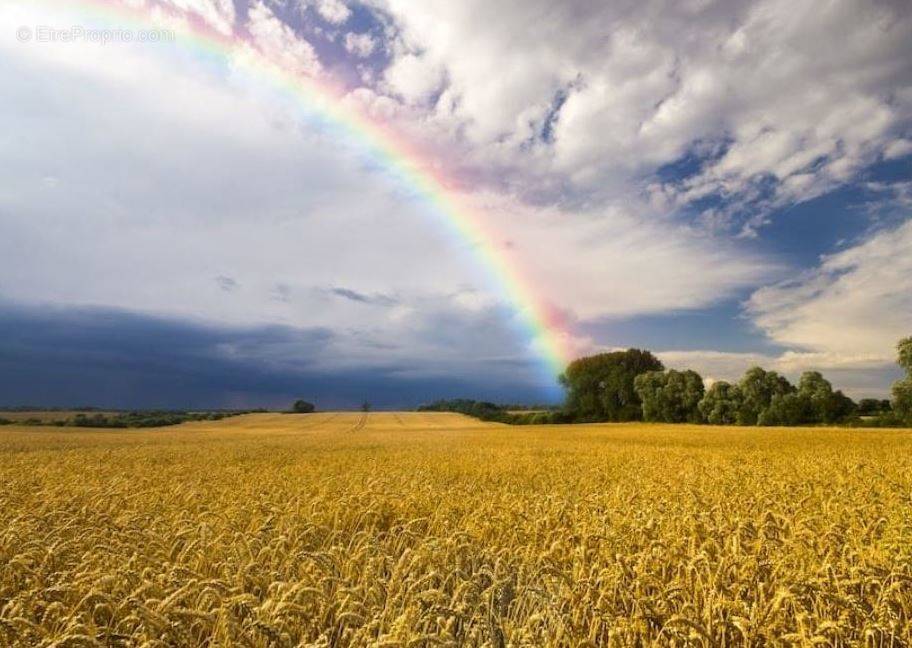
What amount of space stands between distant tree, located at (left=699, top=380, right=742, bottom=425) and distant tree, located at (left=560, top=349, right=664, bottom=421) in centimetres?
1626

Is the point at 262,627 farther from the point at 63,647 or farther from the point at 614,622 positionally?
the point at 614,622

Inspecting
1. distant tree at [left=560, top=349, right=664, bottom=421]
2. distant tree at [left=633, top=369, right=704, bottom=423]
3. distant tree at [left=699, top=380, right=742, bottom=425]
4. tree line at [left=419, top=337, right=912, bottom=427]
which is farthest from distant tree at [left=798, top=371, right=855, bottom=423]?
distant tree at [left=560, top=349, right=664, bottom=421]

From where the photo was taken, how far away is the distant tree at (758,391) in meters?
82.3

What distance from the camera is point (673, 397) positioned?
9262 centimetres

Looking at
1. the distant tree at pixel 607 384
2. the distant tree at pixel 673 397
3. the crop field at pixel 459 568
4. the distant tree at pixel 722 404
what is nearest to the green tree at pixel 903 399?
the distant tree at pixel 722 404

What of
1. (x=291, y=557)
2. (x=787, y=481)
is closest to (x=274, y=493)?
(x=291, y=557)

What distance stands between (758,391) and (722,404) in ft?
17.9

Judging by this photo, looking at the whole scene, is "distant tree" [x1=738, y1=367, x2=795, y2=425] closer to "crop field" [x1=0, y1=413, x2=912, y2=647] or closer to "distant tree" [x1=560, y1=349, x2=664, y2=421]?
"distant tree" [x1=560, y1=349, x2=664, y2=421]

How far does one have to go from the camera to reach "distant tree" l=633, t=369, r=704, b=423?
9169cm

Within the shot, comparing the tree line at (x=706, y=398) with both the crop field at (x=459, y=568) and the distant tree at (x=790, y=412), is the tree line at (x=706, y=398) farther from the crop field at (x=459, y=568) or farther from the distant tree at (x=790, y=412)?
the crop field at (x=459, y=568)

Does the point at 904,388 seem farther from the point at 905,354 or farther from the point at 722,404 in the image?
the point at 722,404

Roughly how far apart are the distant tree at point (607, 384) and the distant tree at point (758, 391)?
21.9m

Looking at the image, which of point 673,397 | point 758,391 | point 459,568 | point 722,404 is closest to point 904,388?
point 758,391

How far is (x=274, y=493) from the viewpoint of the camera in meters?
10.9
